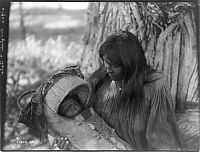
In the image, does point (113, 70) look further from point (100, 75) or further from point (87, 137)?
point (87, 137)

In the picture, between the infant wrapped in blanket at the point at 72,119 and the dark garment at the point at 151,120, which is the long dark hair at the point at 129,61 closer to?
the dark garment at the point at 151,120

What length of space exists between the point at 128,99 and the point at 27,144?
0.68m

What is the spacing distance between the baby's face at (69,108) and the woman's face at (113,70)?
0.27 m

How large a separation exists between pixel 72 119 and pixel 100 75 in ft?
1.05

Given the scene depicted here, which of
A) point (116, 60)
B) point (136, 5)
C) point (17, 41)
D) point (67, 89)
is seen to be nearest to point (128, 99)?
point (116, 60)

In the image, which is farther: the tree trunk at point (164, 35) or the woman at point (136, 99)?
the tree trunk at point (164, 35)

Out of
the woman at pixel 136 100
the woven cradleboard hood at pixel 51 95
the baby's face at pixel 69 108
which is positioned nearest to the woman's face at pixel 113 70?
the woman at pixel 136 100

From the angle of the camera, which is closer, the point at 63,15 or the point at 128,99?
the point at 128,99

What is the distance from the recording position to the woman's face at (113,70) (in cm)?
198

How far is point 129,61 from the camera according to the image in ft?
6.35

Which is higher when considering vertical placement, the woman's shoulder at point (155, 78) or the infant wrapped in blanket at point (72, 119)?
the woman's shoulder at point (155, 78)

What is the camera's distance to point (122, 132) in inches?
79.2

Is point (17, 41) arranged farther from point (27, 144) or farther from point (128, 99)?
point (128, 99)

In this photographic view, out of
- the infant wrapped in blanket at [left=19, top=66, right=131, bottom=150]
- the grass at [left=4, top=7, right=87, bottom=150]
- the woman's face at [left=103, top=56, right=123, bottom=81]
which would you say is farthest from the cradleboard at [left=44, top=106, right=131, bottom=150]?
the woman's face at [left=103, top=56, right=123, bottom=81]
